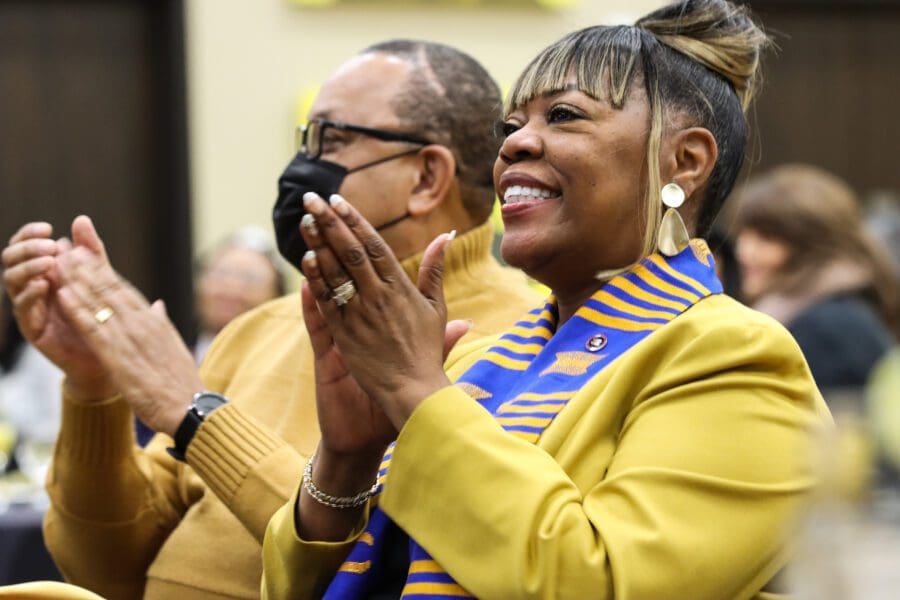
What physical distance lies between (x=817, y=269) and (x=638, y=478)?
3.27 m

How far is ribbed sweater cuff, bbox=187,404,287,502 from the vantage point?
2273 millimetres

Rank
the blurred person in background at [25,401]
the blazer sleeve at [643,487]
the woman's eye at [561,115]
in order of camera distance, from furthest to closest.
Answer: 1. the blurred person in background at [25,401]
2. the woman's eye at [561,115]
3. the blazer sleeve at [643,487]

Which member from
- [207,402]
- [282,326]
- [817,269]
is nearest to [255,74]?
[817,269]

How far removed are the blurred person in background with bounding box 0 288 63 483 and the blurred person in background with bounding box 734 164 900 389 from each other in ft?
7.42

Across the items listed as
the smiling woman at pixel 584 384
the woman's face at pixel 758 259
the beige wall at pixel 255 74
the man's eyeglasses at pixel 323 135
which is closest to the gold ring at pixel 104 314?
the man's eyeglasses at pixel 323 135

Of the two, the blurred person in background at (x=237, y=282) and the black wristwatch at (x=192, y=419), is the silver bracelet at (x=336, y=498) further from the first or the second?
the blurred person in background at (x=237, y=282)

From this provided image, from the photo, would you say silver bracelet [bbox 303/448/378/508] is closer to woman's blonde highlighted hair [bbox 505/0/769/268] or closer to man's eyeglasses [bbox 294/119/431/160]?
woman's blonde highlighted hair [bbox 505/0/769/268]

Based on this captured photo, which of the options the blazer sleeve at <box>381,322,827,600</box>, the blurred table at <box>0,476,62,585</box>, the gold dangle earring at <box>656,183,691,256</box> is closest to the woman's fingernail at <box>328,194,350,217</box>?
the blazer sleeve at <box>381,322,827,600</box>

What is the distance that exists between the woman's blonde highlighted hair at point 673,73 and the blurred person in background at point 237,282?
4030 mm

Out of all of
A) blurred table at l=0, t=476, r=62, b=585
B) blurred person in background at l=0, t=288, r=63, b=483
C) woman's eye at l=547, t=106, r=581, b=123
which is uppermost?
woman's eye at l=547, t=106, r=581, b=123

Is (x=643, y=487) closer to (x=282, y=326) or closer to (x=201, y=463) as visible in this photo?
(x=201, y=463)

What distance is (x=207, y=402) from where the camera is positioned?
2357 millimetres

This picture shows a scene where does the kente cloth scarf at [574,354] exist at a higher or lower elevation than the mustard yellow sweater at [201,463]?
higher

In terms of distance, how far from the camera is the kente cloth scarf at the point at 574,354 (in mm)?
1784
